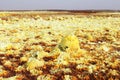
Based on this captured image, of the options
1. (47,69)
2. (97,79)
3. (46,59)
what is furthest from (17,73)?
(97,79)

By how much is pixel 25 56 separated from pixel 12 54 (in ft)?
4.29

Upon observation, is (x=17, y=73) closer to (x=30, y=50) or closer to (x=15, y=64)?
(x=15, y=64)

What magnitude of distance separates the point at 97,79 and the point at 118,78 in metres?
0.97

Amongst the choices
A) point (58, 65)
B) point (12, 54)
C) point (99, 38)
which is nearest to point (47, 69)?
point (58, 65)

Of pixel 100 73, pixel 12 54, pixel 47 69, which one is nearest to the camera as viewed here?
pixel 100 73

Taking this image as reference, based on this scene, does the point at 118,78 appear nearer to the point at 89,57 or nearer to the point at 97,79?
the point at 97,79

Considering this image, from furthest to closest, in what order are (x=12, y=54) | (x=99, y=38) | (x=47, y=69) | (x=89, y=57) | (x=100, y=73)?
(x=99, y=38)
(x=12, y=54)
(x=89, y=57)
(x=47, y=69)
(x=100, y=73)

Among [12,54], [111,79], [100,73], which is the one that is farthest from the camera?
[12,54]

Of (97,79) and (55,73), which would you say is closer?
(97,79)

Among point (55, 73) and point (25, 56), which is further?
point (25, 56)

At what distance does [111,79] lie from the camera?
542 inches

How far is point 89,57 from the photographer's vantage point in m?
17.6

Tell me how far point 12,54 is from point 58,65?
4.28m

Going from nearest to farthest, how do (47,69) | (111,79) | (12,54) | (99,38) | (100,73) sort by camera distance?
A: 1. (111,79)
2. (100,73)
3. (47,69)
4. (12,54)
5. (99,38)
